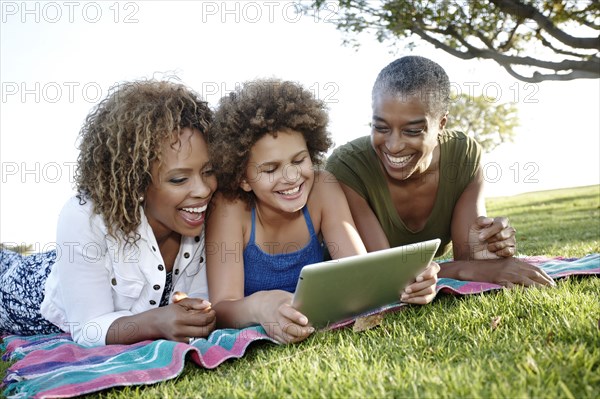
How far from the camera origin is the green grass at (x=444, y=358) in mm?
1999

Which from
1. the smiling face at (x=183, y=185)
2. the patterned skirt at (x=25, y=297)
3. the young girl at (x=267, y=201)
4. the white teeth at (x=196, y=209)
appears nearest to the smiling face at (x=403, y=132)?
the young girl at (x=267, y=201)

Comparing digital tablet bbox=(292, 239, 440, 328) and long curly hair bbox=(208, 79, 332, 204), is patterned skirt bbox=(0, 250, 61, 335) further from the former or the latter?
digital tablet bbox=(292, 239, 440, 328)

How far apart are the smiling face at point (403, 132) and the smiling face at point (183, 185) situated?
127cm

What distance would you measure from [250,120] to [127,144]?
0.77 meters

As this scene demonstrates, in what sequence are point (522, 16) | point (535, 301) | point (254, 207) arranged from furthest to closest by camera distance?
point (522, 16) → point (254, 207) → point (535, 301)

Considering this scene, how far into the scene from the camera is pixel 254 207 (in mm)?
4105

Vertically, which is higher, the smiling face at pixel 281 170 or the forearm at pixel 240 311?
the smiling face at pixel 281 170

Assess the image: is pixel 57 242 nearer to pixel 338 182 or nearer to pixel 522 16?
pixel 338 182

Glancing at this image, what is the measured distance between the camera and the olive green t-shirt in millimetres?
4613

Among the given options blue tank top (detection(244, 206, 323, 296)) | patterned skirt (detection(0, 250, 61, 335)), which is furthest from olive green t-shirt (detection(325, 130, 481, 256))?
patterned skirt (detection(0, 250, 61, 335))

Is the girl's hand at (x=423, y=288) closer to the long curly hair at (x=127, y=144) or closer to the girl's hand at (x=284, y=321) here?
the girl's hand at (x=284, y=321)

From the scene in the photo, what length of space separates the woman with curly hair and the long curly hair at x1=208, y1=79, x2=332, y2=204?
0.12m

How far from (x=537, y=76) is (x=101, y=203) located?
972cm

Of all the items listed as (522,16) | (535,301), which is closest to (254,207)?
(535,301)
